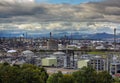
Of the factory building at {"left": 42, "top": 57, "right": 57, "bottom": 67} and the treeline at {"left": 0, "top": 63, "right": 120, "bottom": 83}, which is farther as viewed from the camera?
the factory building at {"left": 42, "top": 57, "right": 57, "bottom": 67}

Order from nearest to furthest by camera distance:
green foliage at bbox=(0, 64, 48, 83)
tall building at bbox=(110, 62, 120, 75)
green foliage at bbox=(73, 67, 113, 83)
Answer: green foliage at bbox=(73, 67, 113, 83), green foliage at bbox=(0, 64, 48, 83), tall building at bbox=(110, 62, 120, 75)

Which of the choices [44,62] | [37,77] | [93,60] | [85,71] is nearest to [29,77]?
[37,77]

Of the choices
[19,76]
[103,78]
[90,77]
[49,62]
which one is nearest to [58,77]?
[90,77]

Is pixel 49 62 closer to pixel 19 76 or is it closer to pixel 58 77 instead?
pixel 19 76

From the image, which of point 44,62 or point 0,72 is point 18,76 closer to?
point 0,72

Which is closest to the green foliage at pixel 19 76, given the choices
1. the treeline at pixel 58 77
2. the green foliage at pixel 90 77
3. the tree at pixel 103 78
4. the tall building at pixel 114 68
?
the treeline at pixel 58 77

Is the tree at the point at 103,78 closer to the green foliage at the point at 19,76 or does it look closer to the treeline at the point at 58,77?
the treeline at the point at 58,77

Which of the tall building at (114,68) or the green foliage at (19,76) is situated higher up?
the green foliage at (19,76)

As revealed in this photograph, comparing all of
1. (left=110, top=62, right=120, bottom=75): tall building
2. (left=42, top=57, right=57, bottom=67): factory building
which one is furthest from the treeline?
(left=42, top=57, right=57, bottom=67): factory building

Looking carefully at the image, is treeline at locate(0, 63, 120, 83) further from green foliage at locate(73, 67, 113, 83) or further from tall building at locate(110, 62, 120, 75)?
tall building at locate(110, 62, 120, 75)

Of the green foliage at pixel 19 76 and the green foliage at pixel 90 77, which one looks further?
the green foliage at pixel 19 76

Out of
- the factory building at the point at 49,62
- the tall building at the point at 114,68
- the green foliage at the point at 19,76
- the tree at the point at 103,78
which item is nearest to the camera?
the tree at the point at 103,78
